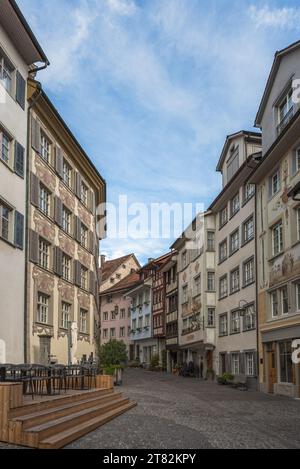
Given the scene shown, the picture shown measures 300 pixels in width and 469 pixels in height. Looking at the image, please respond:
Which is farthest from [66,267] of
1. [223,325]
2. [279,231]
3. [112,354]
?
[223,325]

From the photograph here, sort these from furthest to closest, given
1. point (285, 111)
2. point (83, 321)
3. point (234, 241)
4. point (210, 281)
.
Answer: point (210, 281) → point (234, 241) → point (83, 321) → point (285, 111)

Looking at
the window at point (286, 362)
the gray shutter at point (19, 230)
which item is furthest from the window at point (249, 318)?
the gray shutter at point (19, 230)

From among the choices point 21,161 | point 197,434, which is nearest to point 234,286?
point 21,161

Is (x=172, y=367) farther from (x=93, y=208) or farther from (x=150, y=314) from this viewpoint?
(x=93, y=208)

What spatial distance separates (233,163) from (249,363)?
477 inches

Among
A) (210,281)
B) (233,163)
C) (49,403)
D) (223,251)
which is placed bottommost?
(49,403)

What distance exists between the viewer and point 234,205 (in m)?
37.7

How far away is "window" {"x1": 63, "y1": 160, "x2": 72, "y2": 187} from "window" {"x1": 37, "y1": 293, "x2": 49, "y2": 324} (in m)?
6.10

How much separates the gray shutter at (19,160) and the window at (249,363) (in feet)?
56.0

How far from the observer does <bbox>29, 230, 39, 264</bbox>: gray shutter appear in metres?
22.3

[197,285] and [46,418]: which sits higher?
[197,285]

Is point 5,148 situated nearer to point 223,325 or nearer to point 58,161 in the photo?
point 58,161

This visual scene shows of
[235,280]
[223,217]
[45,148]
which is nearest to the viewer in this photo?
[45,148]
